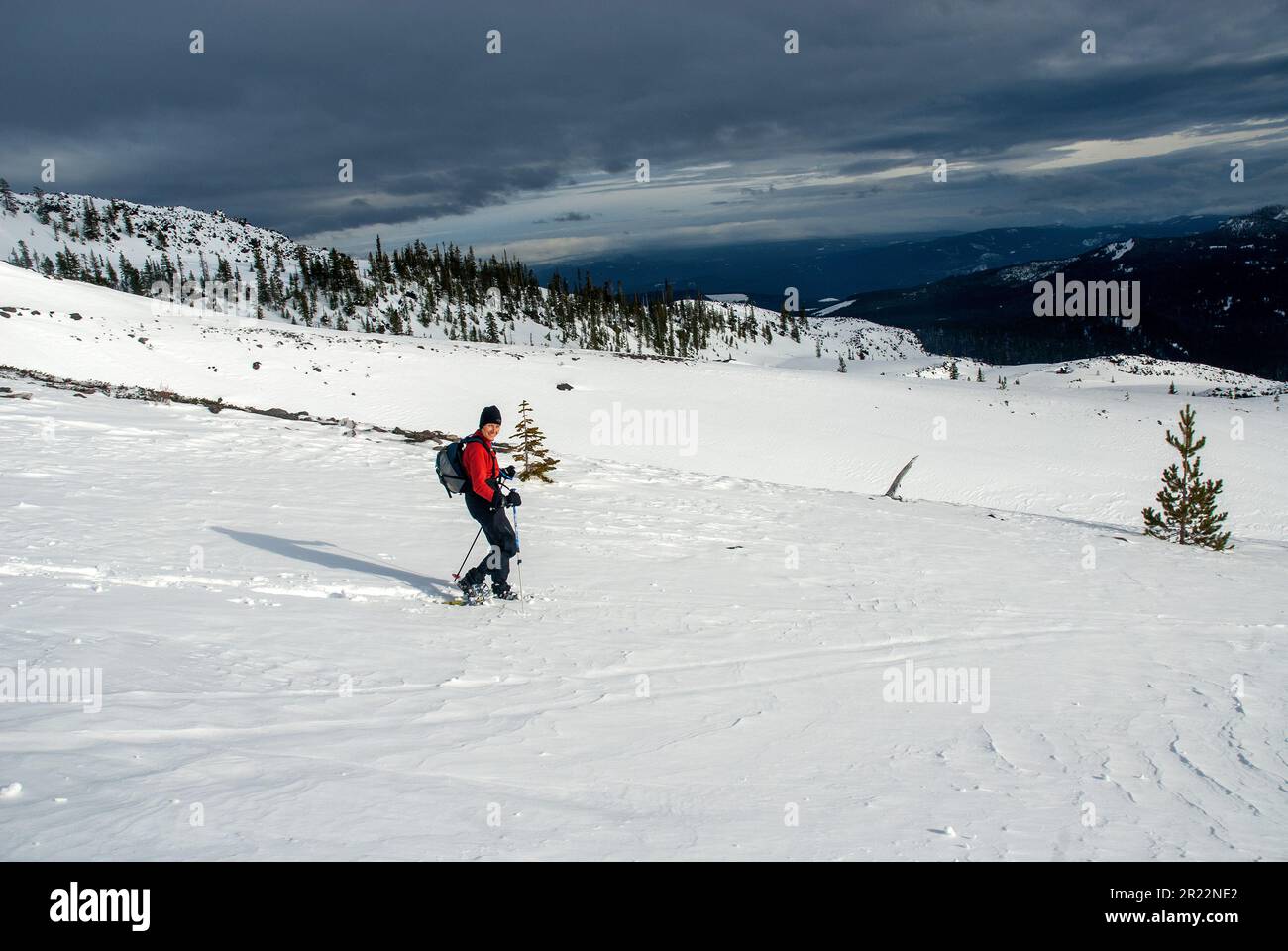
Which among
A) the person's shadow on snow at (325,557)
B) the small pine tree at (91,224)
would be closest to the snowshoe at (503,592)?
the person's shadow on snow at (325,557)

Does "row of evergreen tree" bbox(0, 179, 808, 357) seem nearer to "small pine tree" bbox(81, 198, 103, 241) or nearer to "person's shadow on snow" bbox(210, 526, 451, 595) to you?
"small pine tree" bbox(81, 198, 103, 241)

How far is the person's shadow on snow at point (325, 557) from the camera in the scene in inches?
418

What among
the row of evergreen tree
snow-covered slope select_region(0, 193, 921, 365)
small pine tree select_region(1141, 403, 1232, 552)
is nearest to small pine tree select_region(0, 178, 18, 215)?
snow-covered slope select_region(0, 193, 921, 365)

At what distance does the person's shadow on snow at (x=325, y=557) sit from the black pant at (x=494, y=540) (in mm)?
835

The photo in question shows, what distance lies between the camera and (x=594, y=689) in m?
7.37

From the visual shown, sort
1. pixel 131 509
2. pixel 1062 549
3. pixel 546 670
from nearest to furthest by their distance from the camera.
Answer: pixel 546 670
pixel 131 509
pixel 1062 549

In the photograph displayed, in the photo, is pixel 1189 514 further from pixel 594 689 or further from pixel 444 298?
pixel 444 298

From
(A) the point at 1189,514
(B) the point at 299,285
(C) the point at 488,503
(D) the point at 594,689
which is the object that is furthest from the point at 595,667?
(B) the point at 299,285

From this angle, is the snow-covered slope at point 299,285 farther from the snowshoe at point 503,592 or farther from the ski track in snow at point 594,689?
the snowshoe at point 503,592

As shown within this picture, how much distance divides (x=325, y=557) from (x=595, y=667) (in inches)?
201

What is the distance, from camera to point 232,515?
41.5ft

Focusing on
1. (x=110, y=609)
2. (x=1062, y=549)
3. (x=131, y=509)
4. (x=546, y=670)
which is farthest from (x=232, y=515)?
(x=1062, y=549)
